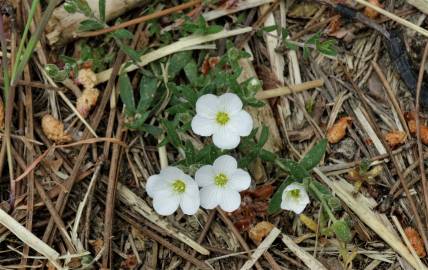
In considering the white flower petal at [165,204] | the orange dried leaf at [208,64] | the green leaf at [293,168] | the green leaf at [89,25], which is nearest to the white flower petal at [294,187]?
the green leaf at [293,168]

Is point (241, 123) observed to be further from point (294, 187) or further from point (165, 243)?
point (165, 243)

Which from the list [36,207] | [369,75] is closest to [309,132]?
[369,75]

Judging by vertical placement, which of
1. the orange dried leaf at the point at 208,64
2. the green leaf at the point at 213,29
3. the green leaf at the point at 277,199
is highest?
the green leaf at the point at 213,29

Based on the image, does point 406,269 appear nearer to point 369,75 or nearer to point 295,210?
point 295,210

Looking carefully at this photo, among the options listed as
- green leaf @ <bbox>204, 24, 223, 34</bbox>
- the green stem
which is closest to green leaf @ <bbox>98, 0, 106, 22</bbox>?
green leaf @ <bbox>204, 24, 223, 34</bbox>

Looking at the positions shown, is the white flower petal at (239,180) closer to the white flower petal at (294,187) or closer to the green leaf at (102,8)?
the white flower petal at (294,187)

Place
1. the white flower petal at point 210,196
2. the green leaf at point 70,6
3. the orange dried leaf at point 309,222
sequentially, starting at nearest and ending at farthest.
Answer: the white flower petal at point 210,196 < the green leaf at point 70,6 < the orange dried leaf at point 309,222

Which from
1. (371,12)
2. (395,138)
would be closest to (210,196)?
(395,138)
